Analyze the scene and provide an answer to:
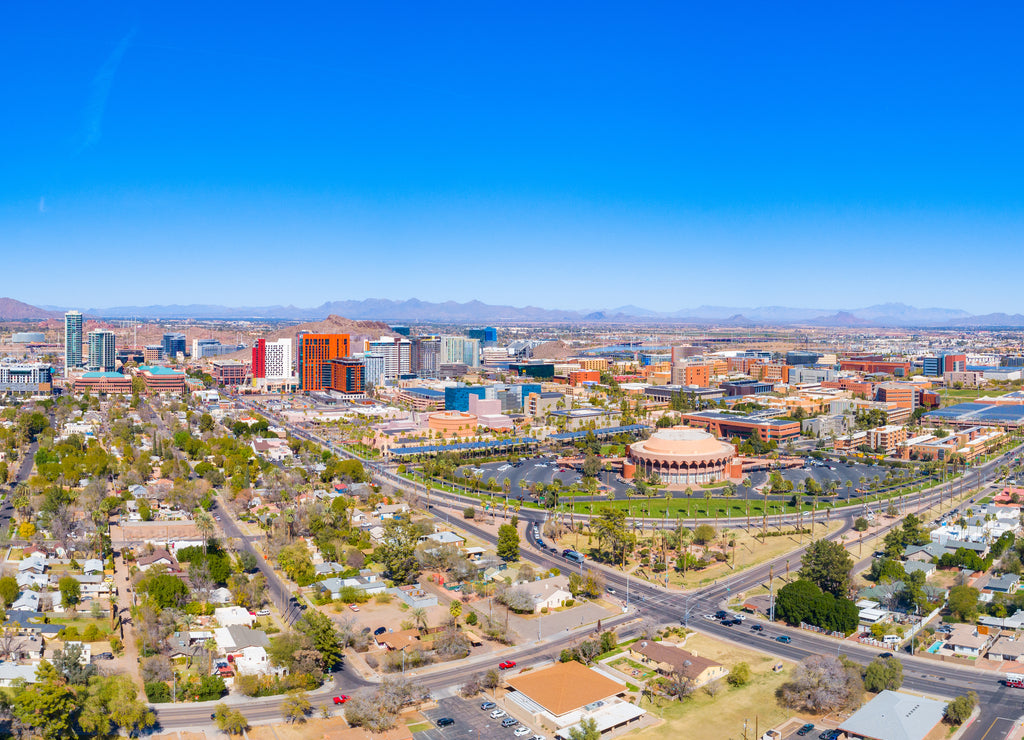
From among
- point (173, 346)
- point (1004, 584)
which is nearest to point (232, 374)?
point (173, 346)

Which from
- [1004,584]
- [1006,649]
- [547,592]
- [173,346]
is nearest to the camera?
A: [1006,649]

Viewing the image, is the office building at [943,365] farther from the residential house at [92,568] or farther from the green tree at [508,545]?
the residential house at [92,568]

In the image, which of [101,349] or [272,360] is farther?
[101,349]

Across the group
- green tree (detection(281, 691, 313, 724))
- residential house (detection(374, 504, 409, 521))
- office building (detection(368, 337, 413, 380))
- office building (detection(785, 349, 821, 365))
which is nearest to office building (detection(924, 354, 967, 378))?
office building (detection(785, 349, 821, 365))

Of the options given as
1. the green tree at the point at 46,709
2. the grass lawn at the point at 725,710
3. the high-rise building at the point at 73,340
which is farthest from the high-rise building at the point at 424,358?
the green tree at the point at 46,709

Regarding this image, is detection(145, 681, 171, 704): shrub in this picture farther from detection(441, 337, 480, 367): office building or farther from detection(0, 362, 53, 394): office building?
detection(441, 337, 480, 367): office building

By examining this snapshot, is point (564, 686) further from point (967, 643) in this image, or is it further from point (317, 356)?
point (317, 356)

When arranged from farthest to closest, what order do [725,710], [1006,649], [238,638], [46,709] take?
[1006,649]
[238,638]
[725,710]
[46,709]
